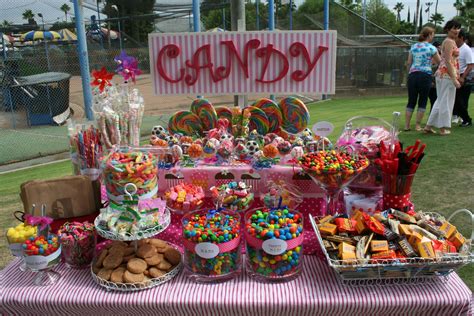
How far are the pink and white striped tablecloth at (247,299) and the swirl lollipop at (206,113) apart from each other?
128 cm

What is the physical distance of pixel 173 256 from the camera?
192 cm

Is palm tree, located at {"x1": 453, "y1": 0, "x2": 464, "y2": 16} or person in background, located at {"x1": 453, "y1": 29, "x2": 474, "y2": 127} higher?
palm tree, located at {"x1": 453, "y1": 0, "x2": 464, "y2": 16}

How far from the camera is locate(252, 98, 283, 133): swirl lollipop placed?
9.11ft

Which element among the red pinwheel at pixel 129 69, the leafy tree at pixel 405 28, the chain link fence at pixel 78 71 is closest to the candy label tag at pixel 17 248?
the red pinwheel at pixel 129 69

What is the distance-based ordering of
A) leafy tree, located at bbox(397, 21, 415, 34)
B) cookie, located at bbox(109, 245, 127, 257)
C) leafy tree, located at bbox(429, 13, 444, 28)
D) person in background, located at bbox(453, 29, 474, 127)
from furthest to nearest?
leafy tree, located at bbox(429, 13, 444, 28), leafy tree, located at bbox(397, 21, 415, 34), person in background, located at bbox(453, 29, 474, 127), cookie, located at bbox(109, 245, 127, 257)

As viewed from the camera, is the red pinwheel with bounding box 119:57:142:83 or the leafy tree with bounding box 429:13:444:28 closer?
the red pinwheel with bounding box 119:57:142:83

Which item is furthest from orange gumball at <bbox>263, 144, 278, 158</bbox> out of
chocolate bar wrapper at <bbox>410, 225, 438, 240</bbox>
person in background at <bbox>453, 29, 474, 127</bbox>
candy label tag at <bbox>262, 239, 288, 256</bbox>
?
person in background at <bbox>453, 29, 474, 127</bbox>

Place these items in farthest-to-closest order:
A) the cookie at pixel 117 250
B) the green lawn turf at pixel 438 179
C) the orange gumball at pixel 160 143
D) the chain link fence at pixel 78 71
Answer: the chain link fence at pixel 78 71
the green lawn turf at pixel 438 179
the orange gumball at pixel 160 143
the cookie at pixel 117 250

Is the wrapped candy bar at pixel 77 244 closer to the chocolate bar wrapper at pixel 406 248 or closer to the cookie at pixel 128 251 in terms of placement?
the cookie at pixel 128 251

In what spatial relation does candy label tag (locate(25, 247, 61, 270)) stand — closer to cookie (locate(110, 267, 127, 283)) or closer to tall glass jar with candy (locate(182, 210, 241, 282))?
cookie (locate(110, 267, 127, 283))

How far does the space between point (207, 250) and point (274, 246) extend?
11.6 inches

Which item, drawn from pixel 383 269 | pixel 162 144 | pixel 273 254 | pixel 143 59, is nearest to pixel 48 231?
pixel 162 144

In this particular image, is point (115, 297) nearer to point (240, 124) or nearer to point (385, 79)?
point (240, 124)

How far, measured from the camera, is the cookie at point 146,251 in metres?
1.86
